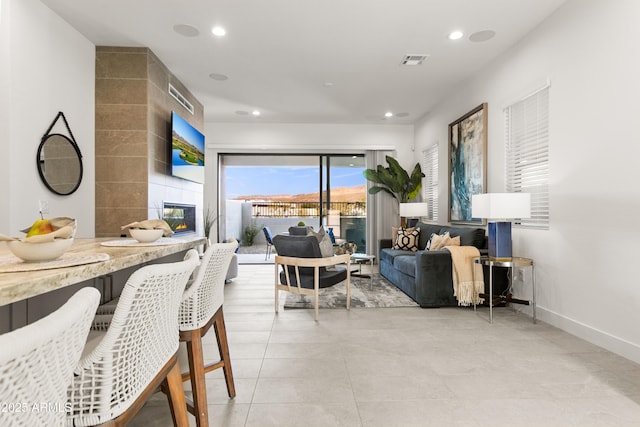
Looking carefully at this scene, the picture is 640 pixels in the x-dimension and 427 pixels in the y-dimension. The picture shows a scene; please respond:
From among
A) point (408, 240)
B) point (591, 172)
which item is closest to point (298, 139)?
point (408, 240)

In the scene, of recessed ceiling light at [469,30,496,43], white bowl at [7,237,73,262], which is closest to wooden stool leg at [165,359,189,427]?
white bowl at [7,237,73,262]

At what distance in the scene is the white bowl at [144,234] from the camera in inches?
66.0

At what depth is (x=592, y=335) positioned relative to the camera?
278cm

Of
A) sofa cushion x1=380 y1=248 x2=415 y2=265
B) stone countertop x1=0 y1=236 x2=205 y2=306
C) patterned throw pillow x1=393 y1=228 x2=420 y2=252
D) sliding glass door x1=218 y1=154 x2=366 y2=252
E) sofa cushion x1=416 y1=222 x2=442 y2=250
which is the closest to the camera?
stone countertop x1=0 y1=236 x2=205 y2=306

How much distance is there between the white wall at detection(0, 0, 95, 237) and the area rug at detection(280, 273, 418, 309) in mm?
2437

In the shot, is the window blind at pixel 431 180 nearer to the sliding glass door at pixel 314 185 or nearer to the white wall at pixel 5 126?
the sliding glass door at pixel 314 185

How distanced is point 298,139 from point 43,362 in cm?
688

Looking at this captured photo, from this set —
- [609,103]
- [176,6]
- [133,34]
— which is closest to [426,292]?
[609,103]

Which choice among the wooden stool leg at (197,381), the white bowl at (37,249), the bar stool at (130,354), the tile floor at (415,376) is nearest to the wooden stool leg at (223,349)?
the tile floor at (415,376)

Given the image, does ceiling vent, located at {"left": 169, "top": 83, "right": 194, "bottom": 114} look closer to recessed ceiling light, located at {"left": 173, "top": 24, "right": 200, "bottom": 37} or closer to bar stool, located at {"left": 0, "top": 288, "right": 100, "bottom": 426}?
recessed ceiling light, located at {"left": 173, "top": 24, "right": 200, "bottom": 37}

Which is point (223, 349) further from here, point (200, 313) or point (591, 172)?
point (591, 172)

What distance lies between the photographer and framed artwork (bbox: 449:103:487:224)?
4457 millimetres

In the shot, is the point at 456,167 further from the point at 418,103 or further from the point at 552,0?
the point at 552,0

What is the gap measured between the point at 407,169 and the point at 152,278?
272 inches
